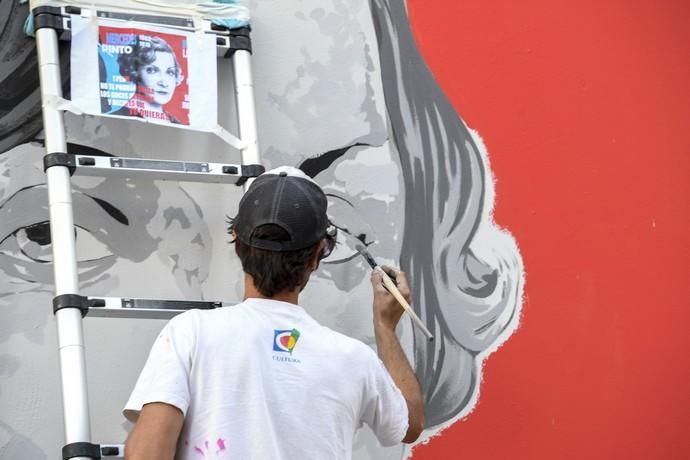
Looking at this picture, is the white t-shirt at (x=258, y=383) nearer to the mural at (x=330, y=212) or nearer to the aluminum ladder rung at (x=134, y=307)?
the aluminum ladder rung at (x=134, y=307)

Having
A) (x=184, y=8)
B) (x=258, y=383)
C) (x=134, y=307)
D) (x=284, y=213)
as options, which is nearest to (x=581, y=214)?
Answer: (x=184, y=8)

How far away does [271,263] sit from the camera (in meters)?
2.73

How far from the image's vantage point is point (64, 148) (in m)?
3.39

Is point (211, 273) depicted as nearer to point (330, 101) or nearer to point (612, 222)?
point (330, 101)

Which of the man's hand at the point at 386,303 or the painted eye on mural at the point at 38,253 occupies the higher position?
the painted eye on mural at the point at 38,253

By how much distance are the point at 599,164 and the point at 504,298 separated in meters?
0.57

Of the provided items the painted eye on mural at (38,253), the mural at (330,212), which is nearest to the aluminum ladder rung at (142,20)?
the mural at (330,212)

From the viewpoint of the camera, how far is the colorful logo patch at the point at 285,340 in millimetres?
2689

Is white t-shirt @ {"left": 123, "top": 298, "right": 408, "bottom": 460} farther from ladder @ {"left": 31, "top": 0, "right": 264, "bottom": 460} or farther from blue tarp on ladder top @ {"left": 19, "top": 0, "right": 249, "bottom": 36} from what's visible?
blue tarp on ladder top @ {"left": 19, "top": 0, "right": 249, "bottom": 36}

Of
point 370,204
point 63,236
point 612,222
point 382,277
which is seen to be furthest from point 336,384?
point 612,222

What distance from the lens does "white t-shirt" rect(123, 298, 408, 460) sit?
2572mm

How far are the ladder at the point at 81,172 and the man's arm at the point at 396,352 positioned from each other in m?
0.48

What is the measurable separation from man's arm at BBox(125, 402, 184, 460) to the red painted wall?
1612 mm

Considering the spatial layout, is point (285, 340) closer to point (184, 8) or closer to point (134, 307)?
point (134, 307)
